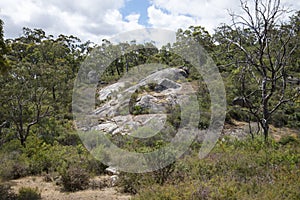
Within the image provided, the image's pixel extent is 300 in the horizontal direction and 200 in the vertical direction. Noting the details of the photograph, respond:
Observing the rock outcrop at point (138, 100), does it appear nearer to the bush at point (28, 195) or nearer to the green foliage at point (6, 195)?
the bush at point (28, 195)

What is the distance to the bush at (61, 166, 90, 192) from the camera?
21.2 ft

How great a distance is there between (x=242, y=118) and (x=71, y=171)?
14.0 m

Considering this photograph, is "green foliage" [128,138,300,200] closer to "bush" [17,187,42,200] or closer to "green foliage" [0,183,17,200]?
"bush" [17,187,42,200]

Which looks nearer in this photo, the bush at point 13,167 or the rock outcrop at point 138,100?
the bush at point 13,167

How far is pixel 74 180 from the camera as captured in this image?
21.1 feet

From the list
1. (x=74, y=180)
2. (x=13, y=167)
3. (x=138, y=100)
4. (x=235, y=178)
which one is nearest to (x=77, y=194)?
(x=74, y=180)

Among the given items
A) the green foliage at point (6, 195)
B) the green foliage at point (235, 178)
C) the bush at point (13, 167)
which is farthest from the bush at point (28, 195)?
the green foliage at point (235, 178)

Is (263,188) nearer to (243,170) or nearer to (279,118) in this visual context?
(243,170)

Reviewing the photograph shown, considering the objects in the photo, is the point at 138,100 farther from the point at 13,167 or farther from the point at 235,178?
the point at 235,178

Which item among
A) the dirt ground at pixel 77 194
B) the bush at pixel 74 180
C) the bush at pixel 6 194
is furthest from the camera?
the bush at pixel 74 180

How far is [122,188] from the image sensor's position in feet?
20.0

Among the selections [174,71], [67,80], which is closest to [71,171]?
[174,71]

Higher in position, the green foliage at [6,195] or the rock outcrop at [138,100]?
the rock outcrop at [138,100]

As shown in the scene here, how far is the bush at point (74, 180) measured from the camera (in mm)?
6449
